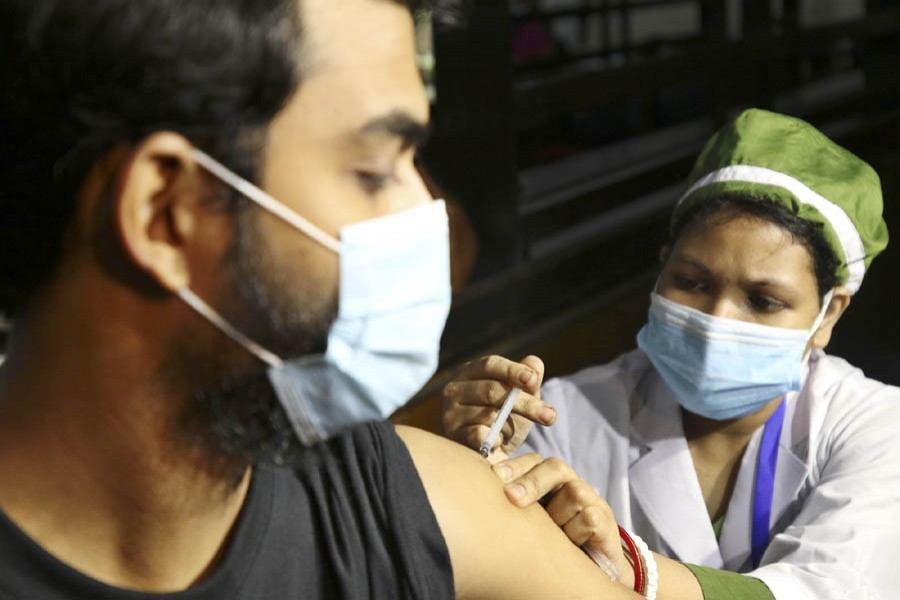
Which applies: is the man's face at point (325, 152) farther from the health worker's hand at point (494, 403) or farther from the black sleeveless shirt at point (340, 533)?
the health worker's hand at point (494, 403)

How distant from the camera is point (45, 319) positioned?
106cm

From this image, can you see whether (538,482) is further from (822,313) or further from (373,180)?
(822,313)

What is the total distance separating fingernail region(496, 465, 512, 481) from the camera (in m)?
1.47

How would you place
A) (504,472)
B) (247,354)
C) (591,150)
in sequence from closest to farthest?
(247,354)
(504,472)
(591,150)

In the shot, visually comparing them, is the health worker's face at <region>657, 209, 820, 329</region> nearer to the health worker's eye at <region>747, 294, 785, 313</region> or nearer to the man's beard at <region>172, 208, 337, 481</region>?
the health worker's eye at <region>747, 294, 785, 313</region>

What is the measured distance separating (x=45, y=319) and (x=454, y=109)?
2.52 m

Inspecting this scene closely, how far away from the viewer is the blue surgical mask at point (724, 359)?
2066 mm

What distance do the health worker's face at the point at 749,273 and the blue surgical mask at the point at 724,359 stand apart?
0.08 ft

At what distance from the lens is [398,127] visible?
3.60 feet

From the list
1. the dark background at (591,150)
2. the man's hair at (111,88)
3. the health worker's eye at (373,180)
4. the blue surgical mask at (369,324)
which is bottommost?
the dark background at (591,150)

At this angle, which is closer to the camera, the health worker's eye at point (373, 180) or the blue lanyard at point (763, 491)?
the health worker's eye at point (373, 180)

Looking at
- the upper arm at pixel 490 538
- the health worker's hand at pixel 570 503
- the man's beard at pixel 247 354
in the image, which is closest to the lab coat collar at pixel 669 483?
the health worker's hand at pixel 570 503

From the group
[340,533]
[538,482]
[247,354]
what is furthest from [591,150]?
[247,354]

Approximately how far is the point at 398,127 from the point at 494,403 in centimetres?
71
